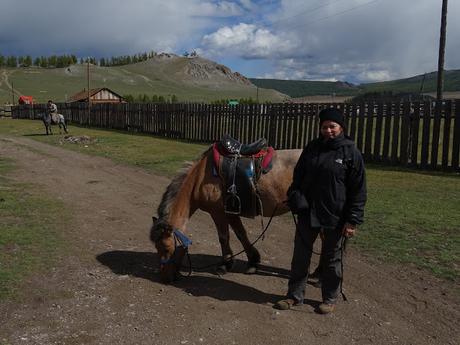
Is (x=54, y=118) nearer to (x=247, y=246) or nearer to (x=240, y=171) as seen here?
(x=247, y=246)

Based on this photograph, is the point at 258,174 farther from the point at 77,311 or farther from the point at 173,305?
the point at 77,311

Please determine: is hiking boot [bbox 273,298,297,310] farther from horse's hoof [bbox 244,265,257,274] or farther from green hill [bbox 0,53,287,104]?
green hill [bbox 0,53,287,104]

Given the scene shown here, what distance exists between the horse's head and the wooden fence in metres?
9.13

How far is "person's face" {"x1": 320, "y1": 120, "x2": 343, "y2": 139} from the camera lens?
3895mm

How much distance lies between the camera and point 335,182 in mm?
3893

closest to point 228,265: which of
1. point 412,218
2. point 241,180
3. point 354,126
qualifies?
point 241,180

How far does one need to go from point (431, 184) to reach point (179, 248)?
7.26 meters

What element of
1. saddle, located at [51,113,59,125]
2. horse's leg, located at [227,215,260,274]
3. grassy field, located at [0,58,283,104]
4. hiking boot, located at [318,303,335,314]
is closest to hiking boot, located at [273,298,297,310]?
hiking boot, located at [318,303,335,314]

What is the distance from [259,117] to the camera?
671 inches

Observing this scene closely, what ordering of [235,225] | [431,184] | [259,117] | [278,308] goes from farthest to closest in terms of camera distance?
1. [259,117]
2. [431,184]
3. [235,225]
4. [278,308]

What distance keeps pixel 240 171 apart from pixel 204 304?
1435mm

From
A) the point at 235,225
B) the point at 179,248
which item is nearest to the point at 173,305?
the point at 179,248

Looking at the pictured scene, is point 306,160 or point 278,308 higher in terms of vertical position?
point 306,160

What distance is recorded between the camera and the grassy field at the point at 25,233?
498cm
